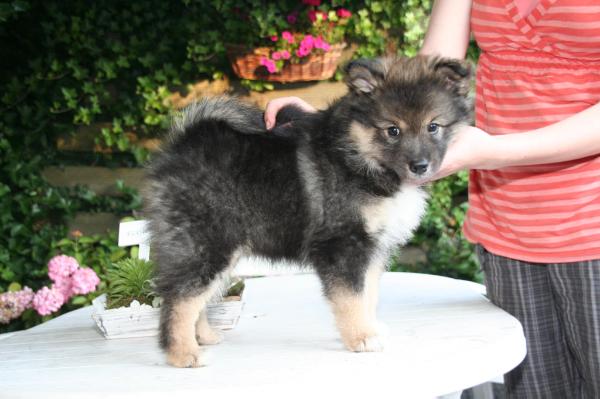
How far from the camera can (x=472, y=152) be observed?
258 centimetres

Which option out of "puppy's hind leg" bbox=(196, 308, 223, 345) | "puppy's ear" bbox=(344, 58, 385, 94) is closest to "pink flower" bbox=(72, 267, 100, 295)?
"puppy's hind leg" bbox=(196, 308, 223, 345)

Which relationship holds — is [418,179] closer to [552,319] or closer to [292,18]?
[552,319]

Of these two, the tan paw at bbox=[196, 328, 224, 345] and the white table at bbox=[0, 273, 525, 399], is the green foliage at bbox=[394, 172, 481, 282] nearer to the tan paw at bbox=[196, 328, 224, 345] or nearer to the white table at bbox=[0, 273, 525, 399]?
the white table at bbox=[0, 273, 525, 399]

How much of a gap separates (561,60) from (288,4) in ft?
10.9

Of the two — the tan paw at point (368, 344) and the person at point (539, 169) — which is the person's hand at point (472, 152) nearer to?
the person at point (539, 169)

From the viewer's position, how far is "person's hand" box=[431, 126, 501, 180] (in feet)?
8.43

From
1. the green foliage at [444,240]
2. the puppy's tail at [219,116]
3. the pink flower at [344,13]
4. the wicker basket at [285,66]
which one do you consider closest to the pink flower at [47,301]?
the wicker basket at [285,66]

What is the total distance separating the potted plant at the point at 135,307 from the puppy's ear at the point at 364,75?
1.03 m

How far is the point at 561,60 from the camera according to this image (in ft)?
8.95

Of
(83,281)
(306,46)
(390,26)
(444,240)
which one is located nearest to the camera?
(83,281)

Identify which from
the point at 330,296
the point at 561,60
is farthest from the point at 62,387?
the point at 561,60

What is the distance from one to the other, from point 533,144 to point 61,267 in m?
3.62

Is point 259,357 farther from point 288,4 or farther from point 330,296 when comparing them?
point 288,4

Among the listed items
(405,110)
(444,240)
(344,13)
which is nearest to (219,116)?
(405,110)
